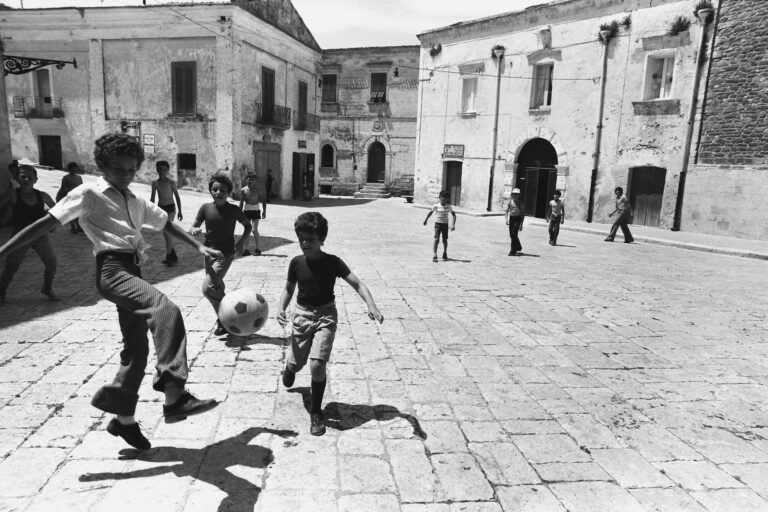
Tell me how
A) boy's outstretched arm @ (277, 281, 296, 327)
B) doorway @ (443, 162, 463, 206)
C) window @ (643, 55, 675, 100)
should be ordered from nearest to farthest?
boy's outstretched arm @ (277, 281, 296, 327), window @ (643, 55, 675, 100), doorway @ (443, 162, 463, 206)

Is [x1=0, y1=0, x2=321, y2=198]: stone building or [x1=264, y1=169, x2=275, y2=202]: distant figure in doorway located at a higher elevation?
[x1=0, y1=0, x2=321, y2=198]: stone building

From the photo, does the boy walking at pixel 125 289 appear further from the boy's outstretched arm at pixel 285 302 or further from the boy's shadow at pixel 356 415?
the boy's shadow at pixel 356 415

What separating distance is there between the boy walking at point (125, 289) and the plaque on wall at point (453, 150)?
839 inches

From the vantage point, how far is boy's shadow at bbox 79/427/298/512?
115 inches

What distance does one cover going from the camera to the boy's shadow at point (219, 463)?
9.55 ft

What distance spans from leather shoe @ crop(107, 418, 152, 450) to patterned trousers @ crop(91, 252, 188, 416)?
0.10 meters

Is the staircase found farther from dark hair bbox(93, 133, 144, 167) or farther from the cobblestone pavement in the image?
dark hair bbox(93, 133, 144, 167)

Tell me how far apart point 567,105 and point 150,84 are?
52.7 feet

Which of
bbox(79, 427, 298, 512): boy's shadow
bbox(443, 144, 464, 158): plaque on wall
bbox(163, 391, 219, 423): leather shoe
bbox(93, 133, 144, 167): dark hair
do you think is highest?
bbox(443, 144, 464, 158): plaque on wall

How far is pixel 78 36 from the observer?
854 inches

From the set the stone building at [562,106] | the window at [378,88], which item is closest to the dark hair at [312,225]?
the stone building at [562,106]

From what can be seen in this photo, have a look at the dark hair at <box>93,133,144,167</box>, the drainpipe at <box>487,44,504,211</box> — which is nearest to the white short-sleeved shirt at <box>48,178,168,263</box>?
the dark hair at <box>93,133,144,167</box>

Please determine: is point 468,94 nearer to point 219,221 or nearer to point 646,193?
point 646,193

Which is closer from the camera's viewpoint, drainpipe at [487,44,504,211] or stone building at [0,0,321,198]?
stone building at [0,0,321,198]
